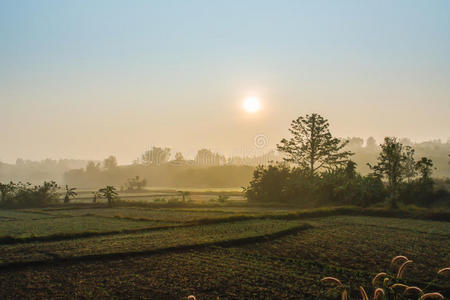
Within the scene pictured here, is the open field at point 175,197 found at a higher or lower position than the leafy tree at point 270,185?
lower

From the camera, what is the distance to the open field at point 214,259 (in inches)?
376

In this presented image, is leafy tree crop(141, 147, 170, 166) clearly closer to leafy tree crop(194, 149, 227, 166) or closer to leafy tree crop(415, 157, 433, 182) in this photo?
leafy tree crop(194, 149, 227, 166)

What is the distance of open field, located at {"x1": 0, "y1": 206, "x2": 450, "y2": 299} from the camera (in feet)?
31.4

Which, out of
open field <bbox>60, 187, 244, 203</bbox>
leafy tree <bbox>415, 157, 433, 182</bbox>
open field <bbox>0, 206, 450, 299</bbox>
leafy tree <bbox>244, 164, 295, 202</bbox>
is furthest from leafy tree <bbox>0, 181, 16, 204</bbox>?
leafy tree <bbox>415, 157, 433, 182</bbox>

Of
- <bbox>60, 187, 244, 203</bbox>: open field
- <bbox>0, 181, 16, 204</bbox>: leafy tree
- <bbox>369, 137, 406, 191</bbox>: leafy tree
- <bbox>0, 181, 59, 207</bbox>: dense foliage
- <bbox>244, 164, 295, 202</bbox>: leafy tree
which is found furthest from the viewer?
<bbox>60, 187, 244, 203</bbox>: open field

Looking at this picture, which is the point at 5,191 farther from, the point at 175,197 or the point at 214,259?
the point at 214,259

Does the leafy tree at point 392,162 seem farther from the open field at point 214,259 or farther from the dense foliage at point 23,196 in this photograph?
the dense foliage at point 23,196

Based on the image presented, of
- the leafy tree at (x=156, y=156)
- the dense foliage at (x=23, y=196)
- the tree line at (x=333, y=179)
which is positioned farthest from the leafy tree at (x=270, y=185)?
the leafy tree at (x=156, y=156)

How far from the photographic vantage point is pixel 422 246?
14797mm

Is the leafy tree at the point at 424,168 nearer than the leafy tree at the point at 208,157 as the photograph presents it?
Yes

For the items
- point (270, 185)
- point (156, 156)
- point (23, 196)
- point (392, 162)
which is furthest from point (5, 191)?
point (156, 156)

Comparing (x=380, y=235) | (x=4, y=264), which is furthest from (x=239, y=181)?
(x=4, y=264)

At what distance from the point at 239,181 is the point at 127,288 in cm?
9038

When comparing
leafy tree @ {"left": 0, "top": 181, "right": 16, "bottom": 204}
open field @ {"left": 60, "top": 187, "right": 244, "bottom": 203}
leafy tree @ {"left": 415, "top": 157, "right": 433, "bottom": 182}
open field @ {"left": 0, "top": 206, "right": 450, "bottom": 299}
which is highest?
leafy tree @ {"left": 415, "top": 157, "right": 433, "bottom": 182}
